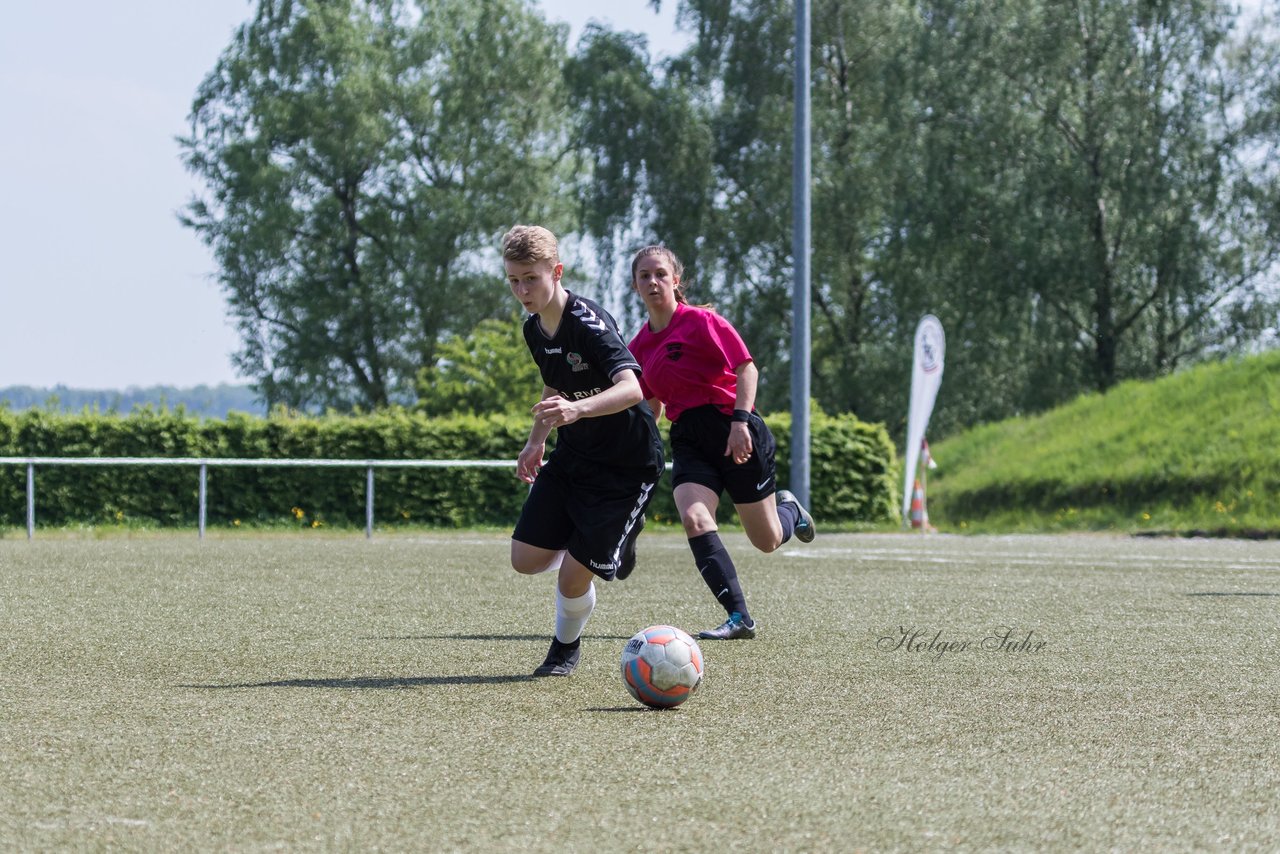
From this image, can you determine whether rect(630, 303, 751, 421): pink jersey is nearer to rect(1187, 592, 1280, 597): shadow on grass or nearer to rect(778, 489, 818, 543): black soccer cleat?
rect(778, 489, 818, 543): black soccer cleat

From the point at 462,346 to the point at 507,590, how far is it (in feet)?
79.2

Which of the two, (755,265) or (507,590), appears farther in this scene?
(755,265)

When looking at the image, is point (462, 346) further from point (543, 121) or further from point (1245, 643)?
point (1245, 643)

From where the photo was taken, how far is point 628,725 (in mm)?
4918

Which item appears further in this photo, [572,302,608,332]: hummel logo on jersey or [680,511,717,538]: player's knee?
[680,511,717,538]: player's knee

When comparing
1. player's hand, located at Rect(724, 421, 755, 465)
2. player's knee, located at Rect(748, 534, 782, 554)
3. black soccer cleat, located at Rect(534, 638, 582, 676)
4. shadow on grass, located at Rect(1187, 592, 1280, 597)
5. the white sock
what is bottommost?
black soccer cleat, located at Rect(534, 638, 582, 676)

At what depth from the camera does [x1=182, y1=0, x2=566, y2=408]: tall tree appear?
4066 centimetres

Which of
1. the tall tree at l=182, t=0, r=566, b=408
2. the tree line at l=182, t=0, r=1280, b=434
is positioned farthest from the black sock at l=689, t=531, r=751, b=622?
the tall tree at l=182, t=0, r=566, b=408

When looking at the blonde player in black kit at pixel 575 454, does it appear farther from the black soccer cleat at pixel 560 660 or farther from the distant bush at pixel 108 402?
the distant bush at pixel 108 402

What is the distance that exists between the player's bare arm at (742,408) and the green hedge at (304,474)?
44.4 ft

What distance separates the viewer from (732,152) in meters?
37.5

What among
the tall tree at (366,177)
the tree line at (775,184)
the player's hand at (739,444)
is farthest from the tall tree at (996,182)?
the player's hand at (739,444)

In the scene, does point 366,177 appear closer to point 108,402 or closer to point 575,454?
point 108,402

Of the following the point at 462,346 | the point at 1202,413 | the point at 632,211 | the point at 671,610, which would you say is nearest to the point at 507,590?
the point at 671,610
